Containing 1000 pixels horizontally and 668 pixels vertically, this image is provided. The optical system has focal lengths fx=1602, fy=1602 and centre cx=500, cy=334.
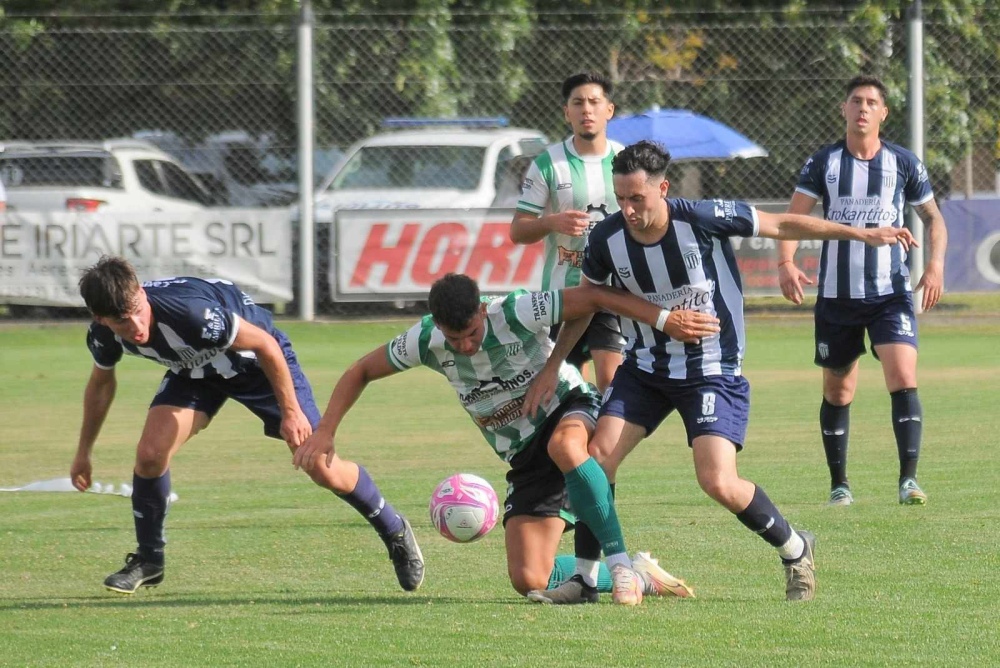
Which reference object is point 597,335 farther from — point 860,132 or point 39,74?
point 39,74

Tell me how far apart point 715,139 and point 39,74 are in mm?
7484

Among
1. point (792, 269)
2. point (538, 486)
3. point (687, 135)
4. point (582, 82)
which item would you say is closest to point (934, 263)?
point (792, 269)

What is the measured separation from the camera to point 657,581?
5.72m

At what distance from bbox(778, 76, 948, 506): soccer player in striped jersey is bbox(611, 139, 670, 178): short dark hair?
205 centimetres

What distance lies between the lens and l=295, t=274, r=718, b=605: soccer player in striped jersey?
222 inches

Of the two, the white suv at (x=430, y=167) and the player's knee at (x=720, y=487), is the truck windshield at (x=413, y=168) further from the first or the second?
the player's knee at (x=720, y=487)

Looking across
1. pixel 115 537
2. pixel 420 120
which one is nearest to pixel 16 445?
pixel 115 537

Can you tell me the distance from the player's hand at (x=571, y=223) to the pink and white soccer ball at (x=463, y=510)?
3.98 feet

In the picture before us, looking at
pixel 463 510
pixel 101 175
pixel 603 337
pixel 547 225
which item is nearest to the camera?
pixel 463 510

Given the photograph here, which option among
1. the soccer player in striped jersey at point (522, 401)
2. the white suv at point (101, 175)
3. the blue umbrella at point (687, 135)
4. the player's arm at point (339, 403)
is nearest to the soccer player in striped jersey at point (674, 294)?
the soccer player in striped jersey at point (522, 401)

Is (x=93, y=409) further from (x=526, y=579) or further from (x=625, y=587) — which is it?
(x=625, y=587)

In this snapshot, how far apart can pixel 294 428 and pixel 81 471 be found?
0.95 metres

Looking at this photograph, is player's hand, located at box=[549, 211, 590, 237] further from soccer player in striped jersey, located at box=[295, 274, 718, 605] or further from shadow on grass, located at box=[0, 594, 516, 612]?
shadow on grass, located at box=[0, 594, 516, 612]

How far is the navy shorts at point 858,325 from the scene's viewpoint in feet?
25.2
